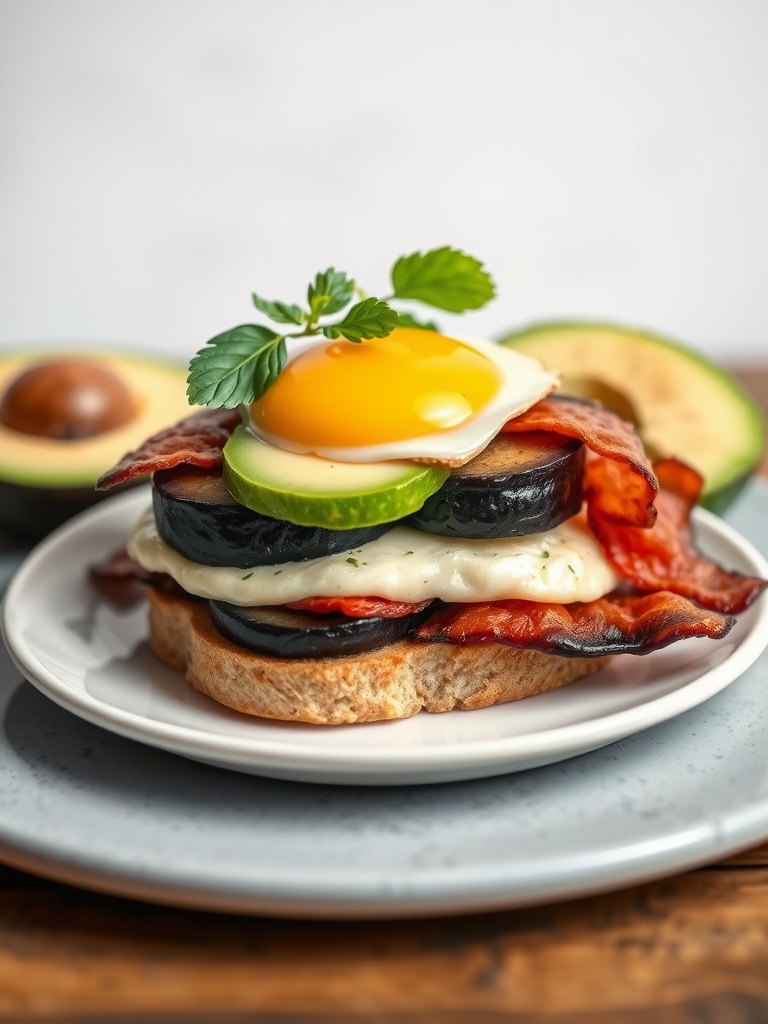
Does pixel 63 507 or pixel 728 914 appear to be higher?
pixel 728 914

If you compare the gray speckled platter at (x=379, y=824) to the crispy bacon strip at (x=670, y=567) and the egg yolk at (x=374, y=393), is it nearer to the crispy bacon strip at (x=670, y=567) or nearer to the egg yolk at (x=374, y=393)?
the crispy bacon strip at (x=670, y=567)

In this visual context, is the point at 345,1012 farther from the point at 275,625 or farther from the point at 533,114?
the point at 533,114

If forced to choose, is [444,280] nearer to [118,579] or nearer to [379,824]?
[118,579]

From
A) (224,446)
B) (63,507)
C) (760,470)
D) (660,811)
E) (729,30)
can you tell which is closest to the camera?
(660,811)

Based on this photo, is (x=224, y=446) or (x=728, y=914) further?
(x=224, y=446)

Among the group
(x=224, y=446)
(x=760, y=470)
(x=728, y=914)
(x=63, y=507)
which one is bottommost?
(x=63, y=507)

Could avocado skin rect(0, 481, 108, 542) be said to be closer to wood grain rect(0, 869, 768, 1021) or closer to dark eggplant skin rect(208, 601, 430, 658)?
dark eggplant skin rect(208, 601, 430, 658)

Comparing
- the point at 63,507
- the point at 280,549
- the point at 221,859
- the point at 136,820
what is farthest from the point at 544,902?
the point at 63,507

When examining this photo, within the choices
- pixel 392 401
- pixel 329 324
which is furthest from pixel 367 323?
pixel 392 401
